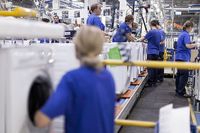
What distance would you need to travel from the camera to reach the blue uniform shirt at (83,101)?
5.76 ft

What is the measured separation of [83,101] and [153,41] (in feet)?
21.5

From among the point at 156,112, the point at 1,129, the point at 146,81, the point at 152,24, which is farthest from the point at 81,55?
the point at 146,81

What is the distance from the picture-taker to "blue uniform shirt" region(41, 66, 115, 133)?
5.76 ft

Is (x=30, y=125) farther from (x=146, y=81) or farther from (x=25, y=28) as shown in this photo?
(x=146, y=81)

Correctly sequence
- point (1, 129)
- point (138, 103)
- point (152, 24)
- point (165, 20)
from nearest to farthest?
point (1, 129) → point (138, 103) → point (152, 24) → point (165, 20)

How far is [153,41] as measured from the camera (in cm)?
821

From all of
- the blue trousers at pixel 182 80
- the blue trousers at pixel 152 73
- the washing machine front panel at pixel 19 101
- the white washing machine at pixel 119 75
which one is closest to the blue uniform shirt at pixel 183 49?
the blue trousers at pixel 182 80

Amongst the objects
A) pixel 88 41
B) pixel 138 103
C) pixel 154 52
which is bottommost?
pixel 138 103

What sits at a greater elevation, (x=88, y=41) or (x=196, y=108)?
(x=88, y=41)

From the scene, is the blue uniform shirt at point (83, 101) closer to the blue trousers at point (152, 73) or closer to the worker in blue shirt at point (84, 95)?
the worker in blue shirt at point (84, 95)

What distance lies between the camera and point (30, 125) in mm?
2082

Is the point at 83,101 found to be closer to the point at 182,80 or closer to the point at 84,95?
the point at 84,95

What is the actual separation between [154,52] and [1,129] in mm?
6553

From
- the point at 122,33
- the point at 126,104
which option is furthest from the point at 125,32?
the point at 126,104
